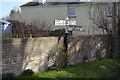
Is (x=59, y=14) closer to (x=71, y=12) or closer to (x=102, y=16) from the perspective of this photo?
(x=71, y=12)

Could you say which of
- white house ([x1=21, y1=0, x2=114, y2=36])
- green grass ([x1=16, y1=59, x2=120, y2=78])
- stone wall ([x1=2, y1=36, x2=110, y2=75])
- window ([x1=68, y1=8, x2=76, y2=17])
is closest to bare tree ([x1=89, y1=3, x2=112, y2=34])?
white house ([x1=21, y1=0, x2=114, y2=36])

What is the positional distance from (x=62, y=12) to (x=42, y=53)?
18580 millimetres

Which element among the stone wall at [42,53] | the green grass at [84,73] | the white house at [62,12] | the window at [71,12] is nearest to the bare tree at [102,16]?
the white house at [62,12]

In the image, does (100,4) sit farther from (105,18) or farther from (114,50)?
(114,50)

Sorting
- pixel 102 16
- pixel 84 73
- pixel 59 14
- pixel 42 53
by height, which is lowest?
pixel 84 73

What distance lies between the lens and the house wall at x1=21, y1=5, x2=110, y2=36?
951 inches

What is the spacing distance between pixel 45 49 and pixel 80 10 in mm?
17643

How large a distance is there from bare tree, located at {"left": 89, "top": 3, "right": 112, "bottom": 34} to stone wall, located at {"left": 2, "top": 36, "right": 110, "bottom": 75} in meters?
5.95

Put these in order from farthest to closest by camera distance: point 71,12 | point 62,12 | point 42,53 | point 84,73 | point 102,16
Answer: point 62,12
point 71,12
point 102,16
point 84,73
point 42,53

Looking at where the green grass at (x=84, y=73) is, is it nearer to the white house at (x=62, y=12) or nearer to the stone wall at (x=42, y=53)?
the stone wall at (x=42, y=53)

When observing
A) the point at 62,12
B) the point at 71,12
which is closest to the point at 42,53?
the point at 71,12

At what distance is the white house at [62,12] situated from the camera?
24.4 m

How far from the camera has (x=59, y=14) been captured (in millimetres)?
26391

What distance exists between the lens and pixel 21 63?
23.9 feet
